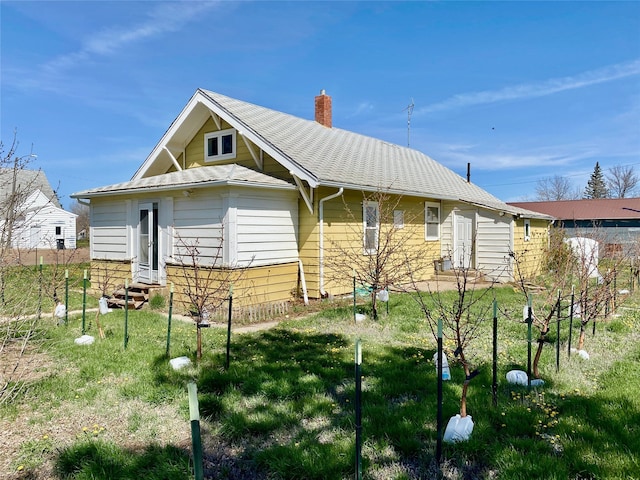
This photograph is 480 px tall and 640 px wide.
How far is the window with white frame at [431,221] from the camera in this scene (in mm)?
14781

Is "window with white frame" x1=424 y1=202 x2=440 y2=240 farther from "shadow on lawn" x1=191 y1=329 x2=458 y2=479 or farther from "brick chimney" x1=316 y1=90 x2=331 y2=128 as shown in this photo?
"shadow on lawn" x1=191 y1=329 x2=458 y2=479

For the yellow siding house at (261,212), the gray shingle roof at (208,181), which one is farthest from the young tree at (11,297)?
the gray shingle roof at (208,181)

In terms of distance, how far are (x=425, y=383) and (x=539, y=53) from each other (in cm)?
1170

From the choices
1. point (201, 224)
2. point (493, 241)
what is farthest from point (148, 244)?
point (493, 241)

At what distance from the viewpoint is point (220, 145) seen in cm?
1270

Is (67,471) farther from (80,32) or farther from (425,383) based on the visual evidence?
(80,32)

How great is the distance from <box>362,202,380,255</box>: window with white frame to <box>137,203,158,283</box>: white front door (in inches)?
236

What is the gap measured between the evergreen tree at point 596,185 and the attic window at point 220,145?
71.2 metres

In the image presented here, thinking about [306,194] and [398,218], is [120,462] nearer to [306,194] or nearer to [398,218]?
[306,194]

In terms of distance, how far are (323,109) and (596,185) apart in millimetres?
68144

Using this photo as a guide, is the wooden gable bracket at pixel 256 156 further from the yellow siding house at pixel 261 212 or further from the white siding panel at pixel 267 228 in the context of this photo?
the white siding panel at pixel 267 228

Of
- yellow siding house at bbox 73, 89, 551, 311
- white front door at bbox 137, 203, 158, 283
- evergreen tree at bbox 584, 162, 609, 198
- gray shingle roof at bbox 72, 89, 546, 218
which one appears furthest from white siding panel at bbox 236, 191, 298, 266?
evergreen tree at bbox 584, 162, 609, 198

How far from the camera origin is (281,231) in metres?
10.7

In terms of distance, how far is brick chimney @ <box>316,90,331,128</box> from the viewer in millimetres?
16391
